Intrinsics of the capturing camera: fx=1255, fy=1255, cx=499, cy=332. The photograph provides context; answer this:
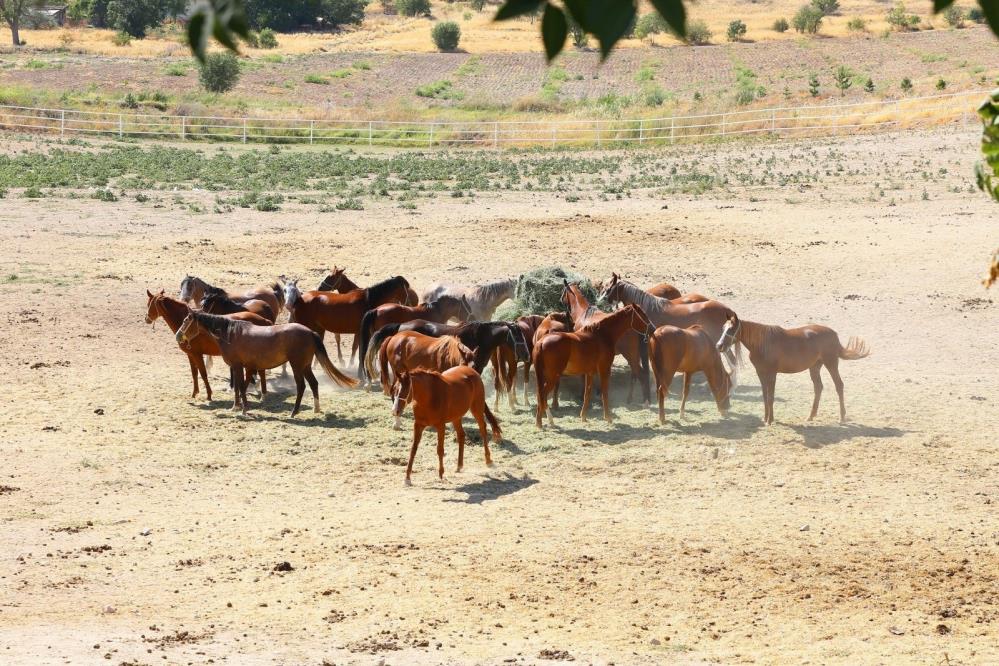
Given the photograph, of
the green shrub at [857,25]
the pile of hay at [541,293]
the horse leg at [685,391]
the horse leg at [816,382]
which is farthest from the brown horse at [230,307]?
the green shrub at [857,25]

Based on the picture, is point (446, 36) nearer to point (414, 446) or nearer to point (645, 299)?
point (645, 299)

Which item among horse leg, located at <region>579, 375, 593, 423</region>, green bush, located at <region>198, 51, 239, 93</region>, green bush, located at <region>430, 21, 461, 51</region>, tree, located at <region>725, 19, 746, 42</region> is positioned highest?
tree, located at <region>725, 19, 746, 42</region>

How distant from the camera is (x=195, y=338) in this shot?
41.2 ft

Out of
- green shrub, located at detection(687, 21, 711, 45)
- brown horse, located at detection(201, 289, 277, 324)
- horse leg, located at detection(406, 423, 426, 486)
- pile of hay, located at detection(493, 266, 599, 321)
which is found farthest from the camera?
green shrub, located at detection(687, 21, 711, 45)

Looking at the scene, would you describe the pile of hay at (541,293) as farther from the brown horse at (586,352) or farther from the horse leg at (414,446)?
the horse leg at (414,446)

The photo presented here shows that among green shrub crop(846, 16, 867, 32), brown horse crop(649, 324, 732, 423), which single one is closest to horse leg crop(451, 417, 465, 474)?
brown horse crop(649, 324, 732, 423)

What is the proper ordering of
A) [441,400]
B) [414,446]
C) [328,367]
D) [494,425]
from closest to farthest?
[441,400] → [414,446] → [494,425] → [328,367]

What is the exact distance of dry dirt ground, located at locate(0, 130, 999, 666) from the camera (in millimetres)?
7051

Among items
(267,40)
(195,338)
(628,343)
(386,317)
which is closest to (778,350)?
(628,343)

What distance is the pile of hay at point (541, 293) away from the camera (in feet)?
45.6

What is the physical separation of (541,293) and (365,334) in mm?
2044

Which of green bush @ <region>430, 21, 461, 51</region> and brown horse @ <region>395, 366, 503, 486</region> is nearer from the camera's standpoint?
brown horse @ <region>395, 366, 503, 486</region>

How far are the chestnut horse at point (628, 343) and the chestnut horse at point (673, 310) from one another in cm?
35

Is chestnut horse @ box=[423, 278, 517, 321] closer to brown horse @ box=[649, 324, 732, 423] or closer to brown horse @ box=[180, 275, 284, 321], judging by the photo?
brown horse @ box=[180, 275, 284, 321]
